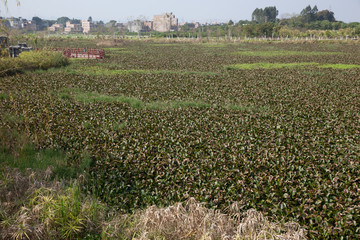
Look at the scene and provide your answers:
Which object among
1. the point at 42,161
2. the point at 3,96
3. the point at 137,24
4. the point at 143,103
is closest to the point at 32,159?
the point at 42,161

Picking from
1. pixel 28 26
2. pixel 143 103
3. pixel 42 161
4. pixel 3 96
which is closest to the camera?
pixel 42 161

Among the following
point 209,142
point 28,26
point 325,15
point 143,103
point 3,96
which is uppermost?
point 325,15

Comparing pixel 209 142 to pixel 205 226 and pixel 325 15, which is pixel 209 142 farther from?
pixel 325 15

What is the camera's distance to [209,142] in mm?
7578

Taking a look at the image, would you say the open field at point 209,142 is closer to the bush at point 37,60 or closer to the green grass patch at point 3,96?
the green grass patch at point 3,96

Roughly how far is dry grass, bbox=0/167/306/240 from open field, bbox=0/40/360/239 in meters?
0.45

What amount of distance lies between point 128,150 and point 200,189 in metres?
2.36

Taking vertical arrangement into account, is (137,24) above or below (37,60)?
above

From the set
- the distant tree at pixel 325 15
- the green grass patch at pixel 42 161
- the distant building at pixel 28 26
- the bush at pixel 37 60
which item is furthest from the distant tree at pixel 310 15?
the green grass patch at pixel 42 161

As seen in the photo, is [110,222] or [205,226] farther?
[110,222]

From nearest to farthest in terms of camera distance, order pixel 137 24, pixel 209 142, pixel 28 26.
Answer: pixel 209 142
pixel 137 24
pixel 28 26

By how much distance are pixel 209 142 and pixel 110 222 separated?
3.66 metres

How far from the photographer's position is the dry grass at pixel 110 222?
13.5 ft

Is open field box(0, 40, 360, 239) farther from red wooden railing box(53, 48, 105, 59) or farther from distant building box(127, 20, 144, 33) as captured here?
distant building box(127, 20, 144, 33)
